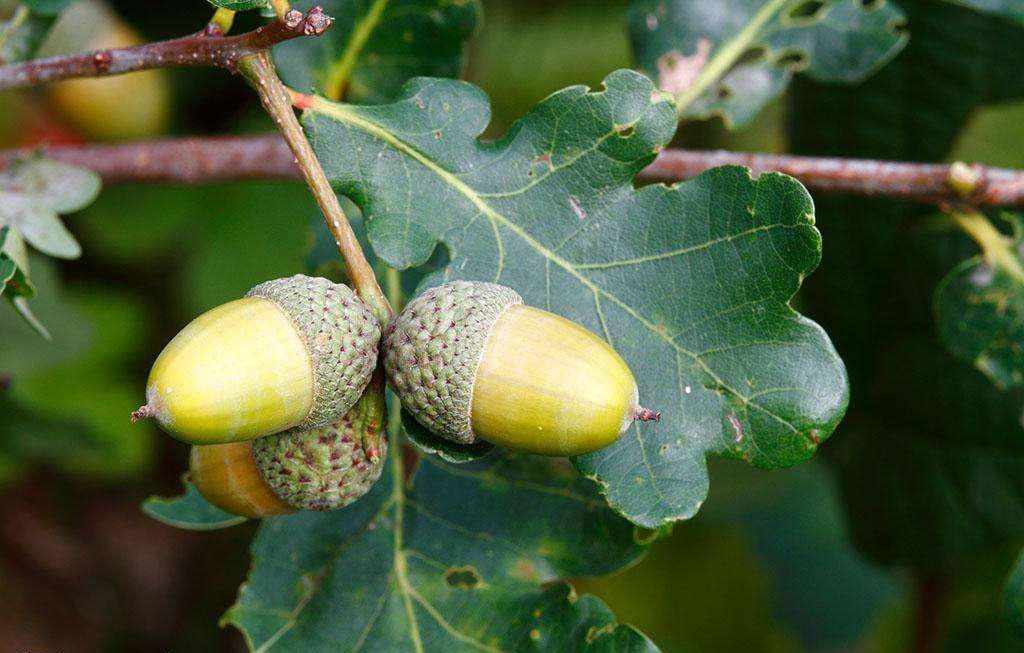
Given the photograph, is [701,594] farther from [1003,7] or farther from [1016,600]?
[1003,7]

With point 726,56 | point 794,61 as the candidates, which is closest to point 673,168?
point 726,56

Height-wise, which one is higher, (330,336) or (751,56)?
(330,336)

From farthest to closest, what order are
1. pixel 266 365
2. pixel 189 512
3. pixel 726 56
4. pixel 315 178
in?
pixel 726 56
pixel 189 512
pixel 315 178
pixel 266 365

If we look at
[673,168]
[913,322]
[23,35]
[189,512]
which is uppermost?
[23,35]

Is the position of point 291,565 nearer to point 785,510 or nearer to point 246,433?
point 246,433

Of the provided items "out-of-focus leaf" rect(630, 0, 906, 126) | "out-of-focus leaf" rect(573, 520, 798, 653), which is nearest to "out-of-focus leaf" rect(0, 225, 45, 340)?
"out-of-focus leaf" rect(630, 0, 906, 126)

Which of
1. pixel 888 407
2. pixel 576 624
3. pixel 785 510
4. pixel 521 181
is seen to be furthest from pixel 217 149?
pixel 785 510

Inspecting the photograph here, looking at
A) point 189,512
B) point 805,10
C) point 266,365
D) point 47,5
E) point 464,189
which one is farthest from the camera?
point 805,10
